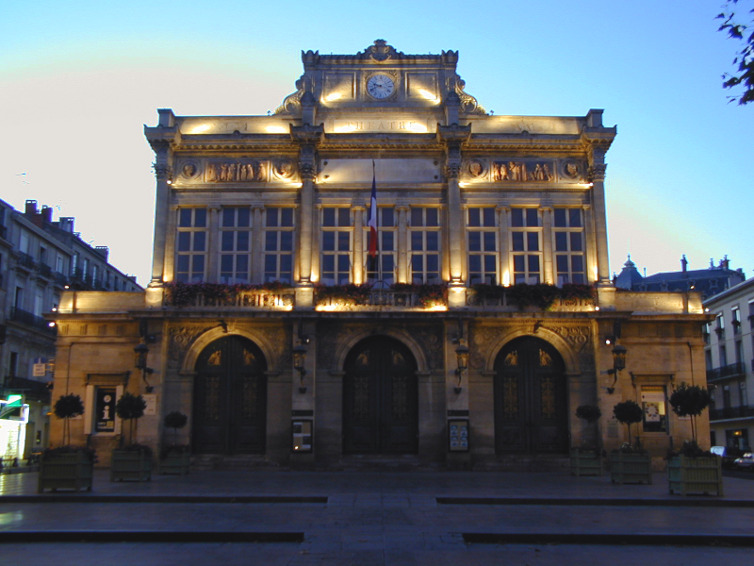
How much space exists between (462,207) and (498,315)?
13.9 feet

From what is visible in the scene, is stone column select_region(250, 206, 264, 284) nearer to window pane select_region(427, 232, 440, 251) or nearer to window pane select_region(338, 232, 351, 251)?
window pane select_region(338, 232, 351, 251)

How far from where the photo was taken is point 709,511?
50.5ft

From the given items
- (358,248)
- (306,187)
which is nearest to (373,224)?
(358,248)

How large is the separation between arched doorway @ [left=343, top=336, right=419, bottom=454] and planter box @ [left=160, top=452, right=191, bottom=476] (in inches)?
206

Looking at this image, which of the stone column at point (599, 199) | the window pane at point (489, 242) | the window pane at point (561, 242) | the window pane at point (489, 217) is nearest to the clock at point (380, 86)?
the window pane at point (489, 217)

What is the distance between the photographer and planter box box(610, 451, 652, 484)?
19.9 meters

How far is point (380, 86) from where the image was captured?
93.8ft

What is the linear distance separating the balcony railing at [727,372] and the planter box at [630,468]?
30274 mm

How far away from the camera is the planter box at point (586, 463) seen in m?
22.6

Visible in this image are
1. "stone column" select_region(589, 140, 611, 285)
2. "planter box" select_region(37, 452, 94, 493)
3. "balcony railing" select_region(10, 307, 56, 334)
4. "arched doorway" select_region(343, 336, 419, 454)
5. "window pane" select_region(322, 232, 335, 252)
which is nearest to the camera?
"planter box" select_region(37, 452, 94, 493)

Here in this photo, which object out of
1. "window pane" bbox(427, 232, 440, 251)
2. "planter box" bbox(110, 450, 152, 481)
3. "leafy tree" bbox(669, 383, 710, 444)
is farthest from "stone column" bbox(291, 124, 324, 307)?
"leafy tree" bbox(669, 383, 710, 444)

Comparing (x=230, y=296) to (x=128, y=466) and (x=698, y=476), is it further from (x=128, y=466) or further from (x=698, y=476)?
(x=698, y=476)

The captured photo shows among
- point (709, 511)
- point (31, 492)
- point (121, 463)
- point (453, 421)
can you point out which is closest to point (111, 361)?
point (121, 463)

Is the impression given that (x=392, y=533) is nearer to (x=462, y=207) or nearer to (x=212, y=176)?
(x=462, y=207)
